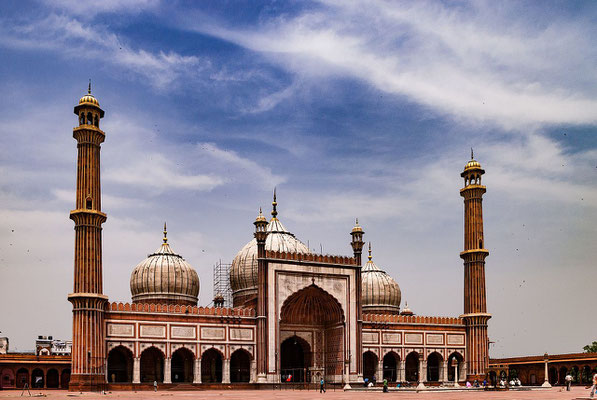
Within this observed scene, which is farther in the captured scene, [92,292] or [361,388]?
[361,388]

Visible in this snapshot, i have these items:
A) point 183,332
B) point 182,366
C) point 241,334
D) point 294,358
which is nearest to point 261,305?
point 241,334

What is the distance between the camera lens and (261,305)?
45094mm

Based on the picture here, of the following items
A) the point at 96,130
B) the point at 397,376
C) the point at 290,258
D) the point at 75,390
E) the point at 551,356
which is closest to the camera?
the point at 75,390

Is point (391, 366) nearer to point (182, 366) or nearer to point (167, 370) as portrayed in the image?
point (182, 366)

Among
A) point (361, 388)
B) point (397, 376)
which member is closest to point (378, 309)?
point (397, 376)

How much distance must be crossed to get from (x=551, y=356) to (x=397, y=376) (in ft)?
46.4

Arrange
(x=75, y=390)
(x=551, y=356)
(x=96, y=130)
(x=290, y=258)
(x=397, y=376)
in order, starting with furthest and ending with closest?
(x=551, y=356)
(x=397, y=376)
(x=290, y=258)
(x=96, y=130)
(x=75, y=390)

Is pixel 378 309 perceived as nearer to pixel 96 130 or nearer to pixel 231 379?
pixel 231 379

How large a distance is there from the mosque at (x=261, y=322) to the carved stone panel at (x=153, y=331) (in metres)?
0.06

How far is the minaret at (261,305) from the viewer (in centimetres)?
Result: 4430

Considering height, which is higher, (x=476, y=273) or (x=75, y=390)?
(x=476, y=273)

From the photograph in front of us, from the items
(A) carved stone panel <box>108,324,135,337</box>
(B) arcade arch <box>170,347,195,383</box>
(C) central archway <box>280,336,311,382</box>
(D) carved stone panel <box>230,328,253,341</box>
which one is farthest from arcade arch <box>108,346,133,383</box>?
(C) central archway <box>280,336,311,382</box>

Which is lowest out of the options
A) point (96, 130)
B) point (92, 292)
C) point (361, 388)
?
point (361, 388)

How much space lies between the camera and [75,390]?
39.1 m
